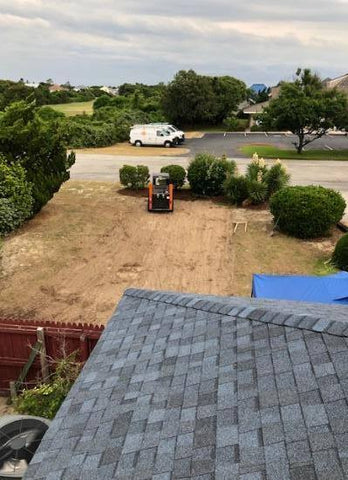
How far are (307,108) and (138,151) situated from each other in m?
12.9

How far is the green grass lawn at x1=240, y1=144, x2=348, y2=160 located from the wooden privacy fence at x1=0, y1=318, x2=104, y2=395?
2669cm

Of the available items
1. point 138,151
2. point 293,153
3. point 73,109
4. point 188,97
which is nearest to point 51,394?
point 138,151

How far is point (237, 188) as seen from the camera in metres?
20.0

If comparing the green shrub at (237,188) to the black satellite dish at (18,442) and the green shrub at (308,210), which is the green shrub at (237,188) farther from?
the black satellite dish at (18,442)

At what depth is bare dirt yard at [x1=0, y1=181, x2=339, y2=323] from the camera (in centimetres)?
1231

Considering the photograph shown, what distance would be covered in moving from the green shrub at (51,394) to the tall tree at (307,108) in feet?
84.5

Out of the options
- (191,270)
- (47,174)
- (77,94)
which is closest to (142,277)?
(191,270)

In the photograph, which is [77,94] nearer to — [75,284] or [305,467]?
[75,284]

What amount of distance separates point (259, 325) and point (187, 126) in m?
49.0

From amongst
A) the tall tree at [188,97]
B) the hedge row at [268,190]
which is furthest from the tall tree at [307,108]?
the tall tree at [188,97]

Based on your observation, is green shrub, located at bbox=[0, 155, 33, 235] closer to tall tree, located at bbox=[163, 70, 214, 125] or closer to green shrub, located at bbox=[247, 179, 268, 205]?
green shrub, located at bbox=[247, 179, 268, 205]

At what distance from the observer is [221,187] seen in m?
21.1

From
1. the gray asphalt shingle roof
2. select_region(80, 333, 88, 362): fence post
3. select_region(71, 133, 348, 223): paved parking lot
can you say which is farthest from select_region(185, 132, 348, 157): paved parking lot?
the gray asphalt shingle roof

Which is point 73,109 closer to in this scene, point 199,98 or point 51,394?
point 199,98
